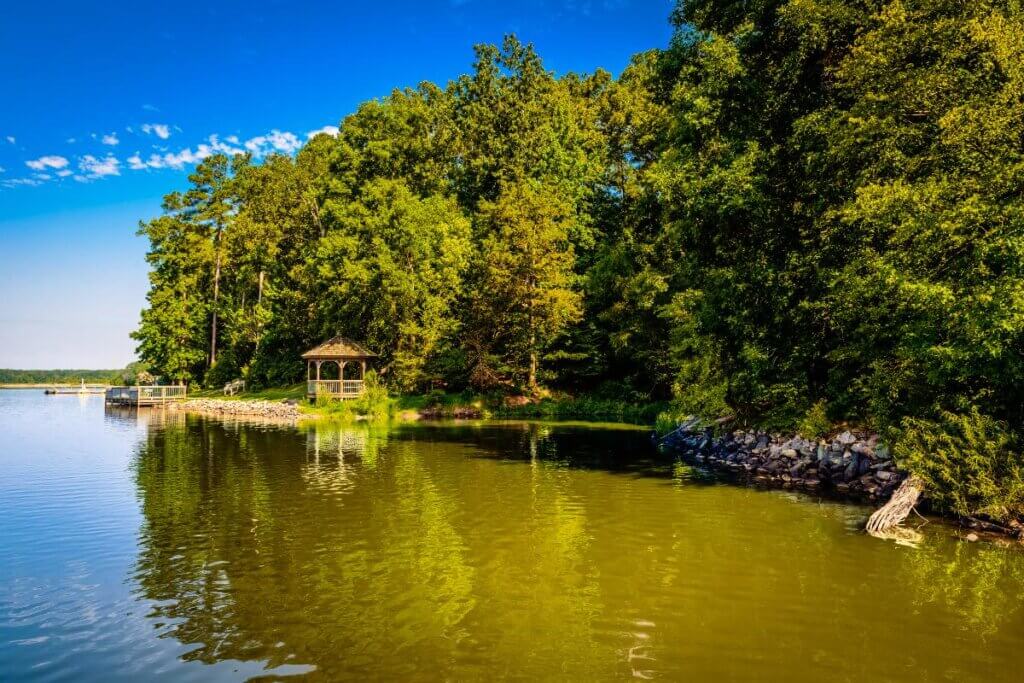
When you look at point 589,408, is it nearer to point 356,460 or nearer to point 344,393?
point 344,393

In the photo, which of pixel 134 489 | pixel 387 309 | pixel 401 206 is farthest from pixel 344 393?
pixel 134 489

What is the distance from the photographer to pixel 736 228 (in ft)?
65.4

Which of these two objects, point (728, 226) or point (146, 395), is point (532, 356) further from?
point (146, 395)

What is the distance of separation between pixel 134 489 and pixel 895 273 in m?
18.9

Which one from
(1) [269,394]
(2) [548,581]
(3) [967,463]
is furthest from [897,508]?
(1) [269,394]

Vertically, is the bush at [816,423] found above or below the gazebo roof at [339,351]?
below

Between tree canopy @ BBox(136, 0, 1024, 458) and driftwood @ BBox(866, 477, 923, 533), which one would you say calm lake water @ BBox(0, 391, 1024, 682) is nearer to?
driftwood @ BBox(866, 477, 923, 533)

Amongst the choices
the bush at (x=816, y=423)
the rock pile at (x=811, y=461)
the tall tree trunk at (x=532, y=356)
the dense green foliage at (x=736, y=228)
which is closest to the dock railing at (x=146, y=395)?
the dense green foliage at (x=736, y=228)

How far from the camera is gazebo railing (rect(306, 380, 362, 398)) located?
1768 inches

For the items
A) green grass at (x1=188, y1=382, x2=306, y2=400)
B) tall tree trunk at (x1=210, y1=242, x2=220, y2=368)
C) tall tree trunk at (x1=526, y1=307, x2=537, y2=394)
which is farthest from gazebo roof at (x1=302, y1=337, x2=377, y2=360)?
tall tree trunk at (x1=210, y1=242, x2=220, y2=368)

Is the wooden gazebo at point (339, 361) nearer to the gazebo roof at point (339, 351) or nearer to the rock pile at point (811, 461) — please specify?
the gazebo roof at point (339, 351)

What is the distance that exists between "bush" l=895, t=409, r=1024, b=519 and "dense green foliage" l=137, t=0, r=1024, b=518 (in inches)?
8.3

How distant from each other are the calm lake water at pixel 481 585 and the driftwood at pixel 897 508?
39 centimetres

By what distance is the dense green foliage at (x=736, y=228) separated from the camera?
12320mm
